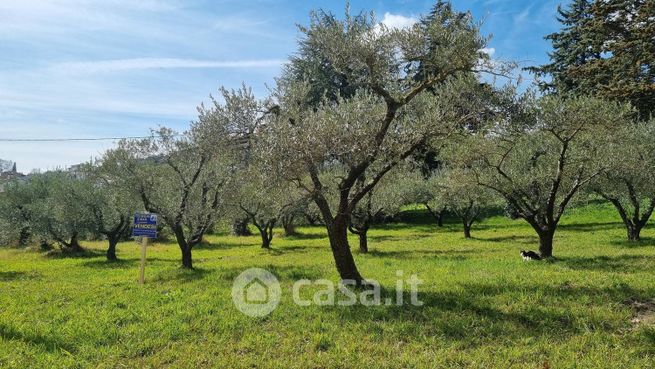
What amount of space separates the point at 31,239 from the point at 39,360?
35287mm

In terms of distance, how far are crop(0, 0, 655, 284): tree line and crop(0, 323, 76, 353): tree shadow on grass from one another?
196 inches

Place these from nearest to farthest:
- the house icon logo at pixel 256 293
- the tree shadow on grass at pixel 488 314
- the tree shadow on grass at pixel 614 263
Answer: the tree shadow on grass at pixel 488 314 → the house icon logo at pixel 256 293 → the tree shadow on grass at pixel 614 263

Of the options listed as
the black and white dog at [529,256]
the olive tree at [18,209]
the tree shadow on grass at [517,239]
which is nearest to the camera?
the black and white dog at [529,256]

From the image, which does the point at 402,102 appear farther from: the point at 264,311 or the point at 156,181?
the point at 156,181

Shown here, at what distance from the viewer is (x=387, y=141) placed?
11250 mm

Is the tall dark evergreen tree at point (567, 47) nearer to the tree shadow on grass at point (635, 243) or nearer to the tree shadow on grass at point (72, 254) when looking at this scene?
the tree shadow on grass at point (635, 243)

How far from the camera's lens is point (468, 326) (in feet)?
26.1

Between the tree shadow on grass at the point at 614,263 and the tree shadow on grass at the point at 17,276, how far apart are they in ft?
70.6

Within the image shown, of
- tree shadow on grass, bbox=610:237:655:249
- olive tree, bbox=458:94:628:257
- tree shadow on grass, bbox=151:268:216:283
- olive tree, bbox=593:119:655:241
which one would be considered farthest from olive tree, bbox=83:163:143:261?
tree shadow on grass, bbox=610:237:655:249

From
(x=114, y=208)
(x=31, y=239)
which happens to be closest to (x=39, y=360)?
(x=114, y=208)

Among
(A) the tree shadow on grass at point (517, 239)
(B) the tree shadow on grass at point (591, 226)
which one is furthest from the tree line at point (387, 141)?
(B) the tree shadow on grass at point (591, 226)

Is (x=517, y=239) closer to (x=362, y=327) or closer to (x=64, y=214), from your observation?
(x=362, y=327)

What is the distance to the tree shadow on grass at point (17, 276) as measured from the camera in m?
19.6

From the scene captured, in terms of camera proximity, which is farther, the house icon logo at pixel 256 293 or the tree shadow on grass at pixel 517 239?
the tree shadow on grass at pixel 517 239
